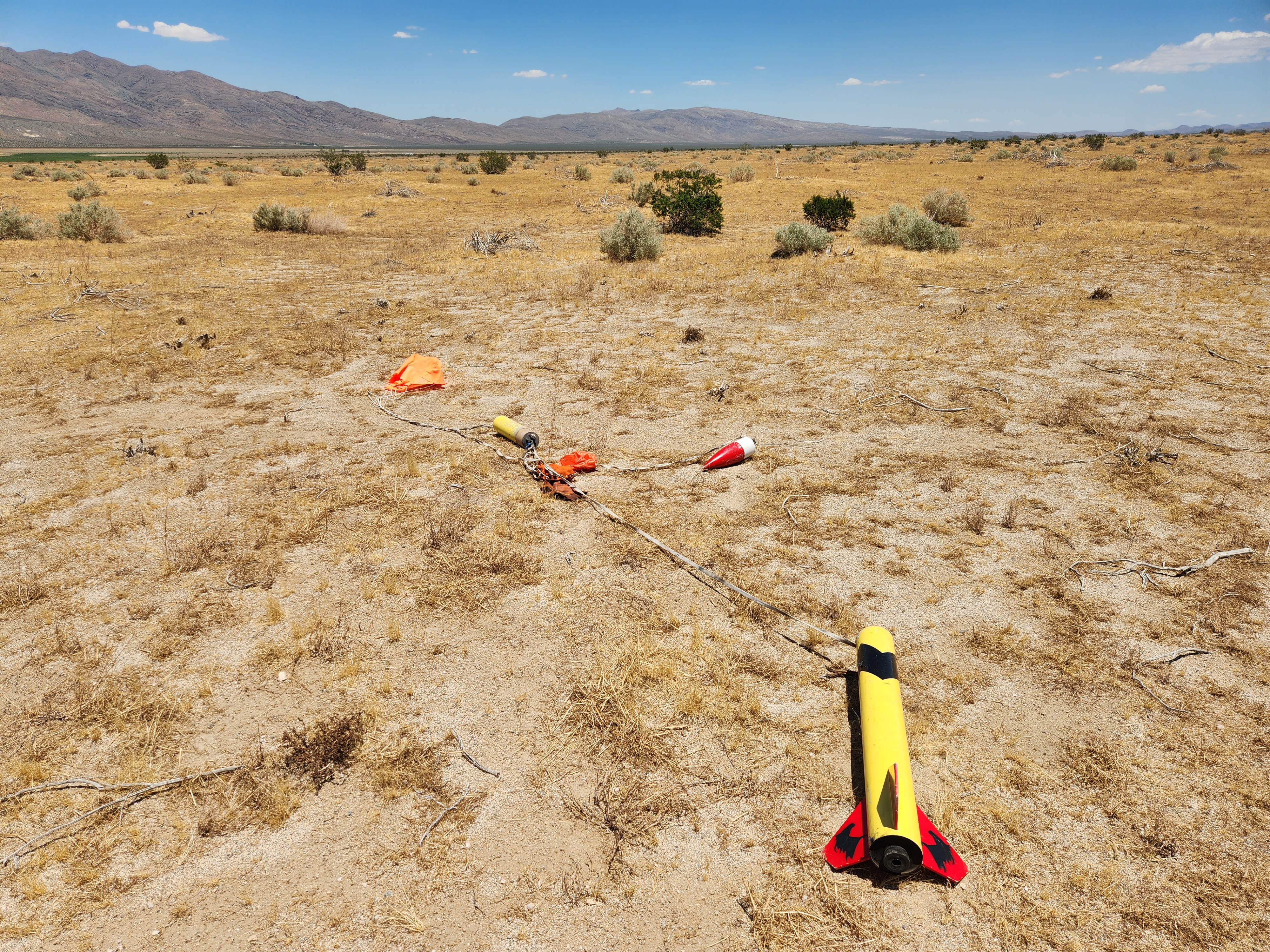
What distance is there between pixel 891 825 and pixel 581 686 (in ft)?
5.87

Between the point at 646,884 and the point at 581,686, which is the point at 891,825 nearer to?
the point at 646,884

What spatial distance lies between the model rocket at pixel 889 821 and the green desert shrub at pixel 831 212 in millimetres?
17912

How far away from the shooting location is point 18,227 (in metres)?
17.0

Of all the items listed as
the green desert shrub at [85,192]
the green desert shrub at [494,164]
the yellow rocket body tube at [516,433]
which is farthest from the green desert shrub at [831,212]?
the green desert shrub at [85,192]

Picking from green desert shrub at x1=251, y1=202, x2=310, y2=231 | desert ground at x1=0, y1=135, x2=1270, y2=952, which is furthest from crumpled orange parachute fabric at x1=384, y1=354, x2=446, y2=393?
green desert shrub at x1=251, y1=202, x2=310, y2=231

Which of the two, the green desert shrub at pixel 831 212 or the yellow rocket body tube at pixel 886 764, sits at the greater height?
the green desert shrub at pixel 831 212

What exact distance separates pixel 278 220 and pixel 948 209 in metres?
20.8

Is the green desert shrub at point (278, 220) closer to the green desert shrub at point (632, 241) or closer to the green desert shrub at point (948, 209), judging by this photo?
the green desert shrub at point (632, 241)

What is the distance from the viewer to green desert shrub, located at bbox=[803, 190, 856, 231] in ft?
60.2

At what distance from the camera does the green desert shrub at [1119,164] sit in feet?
97.1

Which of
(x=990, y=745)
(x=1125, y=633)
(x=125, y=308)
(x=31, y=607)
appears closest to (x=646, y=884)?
(x=990, y=745)

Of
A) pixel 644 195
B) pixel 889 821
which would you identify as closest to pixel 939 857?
pixel 889 821

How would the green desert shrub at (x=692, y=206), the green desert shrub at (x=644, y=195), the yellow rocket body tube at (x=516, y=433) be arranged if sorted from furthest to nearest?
the green desert shrub at (x=644, y=195) → the green desert shrub at (x=692, y=206) → the yellow rocket body tube at (x=516, y=433)

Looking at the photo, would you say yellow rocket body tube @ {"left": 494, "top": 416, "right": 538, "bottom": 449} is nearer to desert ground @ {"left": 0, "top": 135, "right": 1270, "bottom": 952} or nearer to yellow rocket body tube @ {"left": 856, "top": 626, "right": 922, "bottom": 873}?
desert ground @ {"left": 0, "top": 135, "right": 1270, "bottom": 952}
